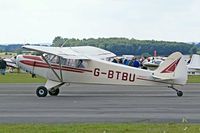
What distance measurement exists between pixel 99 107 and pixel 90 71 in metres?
6.83

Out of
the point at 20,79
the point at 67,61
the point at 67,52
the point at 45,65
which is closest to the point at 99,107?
the point at 67,61

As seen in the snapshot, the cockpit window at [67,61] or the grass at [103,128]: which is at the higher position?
the cockpit window at [67,61]

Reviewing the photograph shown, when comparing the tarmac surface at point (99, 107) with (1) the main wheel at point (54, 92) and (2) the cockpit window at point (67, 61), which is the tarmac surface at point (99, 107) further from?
(2) the cockpit window at point (67, 61)

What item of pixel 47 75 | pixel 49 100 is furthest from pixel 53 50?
A: pixel 49 100

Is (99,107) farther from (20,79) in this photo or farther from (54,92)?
(20,79)

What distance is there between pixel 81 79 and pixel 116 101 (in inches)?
175

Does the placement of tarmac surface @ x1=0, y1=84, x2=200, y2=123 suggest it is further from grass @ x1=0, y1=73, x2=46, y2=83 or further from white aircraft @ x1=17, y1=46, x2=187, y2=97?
grass @ x1=0, y1=73, x2=46, y2=83

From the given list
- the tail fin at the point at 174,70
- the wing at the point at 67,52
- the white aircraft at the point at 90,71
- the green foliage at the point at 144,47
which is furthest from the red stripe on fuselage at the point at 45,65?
the green foliage at the point at 144,47

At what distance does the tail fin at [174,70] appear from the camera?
88.6 ft

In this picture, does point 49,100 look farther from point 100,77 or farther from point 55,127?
point 55,127

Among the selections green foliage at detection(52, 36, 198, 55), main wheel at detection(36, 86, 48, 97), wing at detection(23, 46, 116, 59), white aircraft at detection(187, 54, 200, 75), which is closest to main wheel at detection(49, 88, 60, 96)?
main wheel at detection(36, 86, 48, 97)

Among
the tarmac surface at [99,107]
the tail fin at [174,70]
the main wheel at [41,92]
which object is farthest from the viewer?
the main wheel at [41,92]

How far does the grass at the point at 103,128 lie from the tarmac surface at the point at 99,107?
1.48 metres

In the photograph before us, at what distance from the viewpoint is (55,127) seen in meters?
14.8
